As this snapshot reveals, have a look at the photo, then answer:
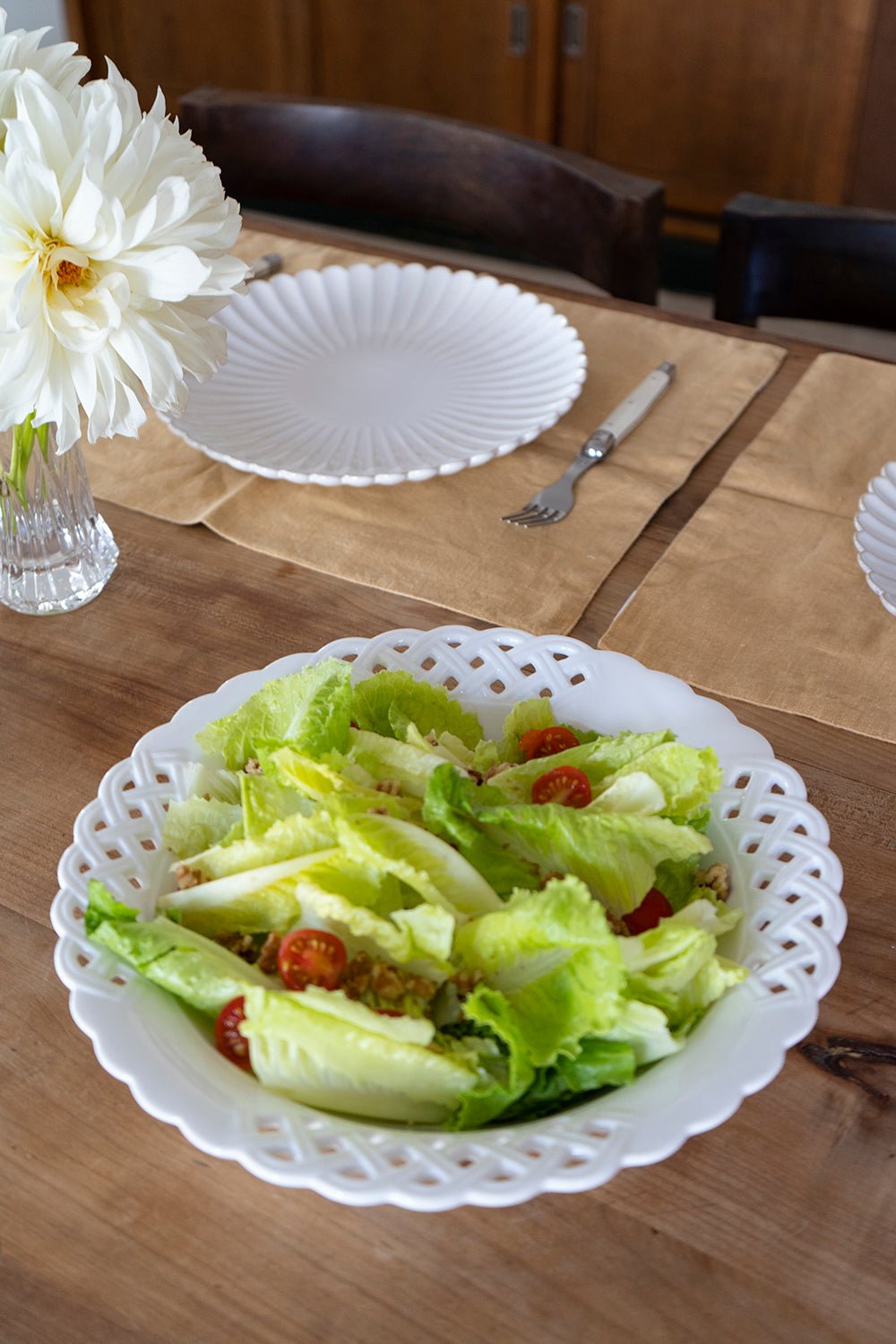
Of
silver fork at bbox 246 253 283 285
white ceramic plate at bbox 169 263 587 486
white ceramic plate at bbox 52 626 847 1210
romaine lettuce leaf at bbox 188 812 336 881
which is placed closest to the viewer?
white ceramic plate at bbox 52 626 847 1210

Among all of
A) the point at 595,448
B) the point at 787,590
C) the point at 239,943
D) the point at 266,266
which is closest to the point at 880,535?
the point at 787,590

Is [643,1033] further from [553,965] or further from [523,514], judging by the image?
[523,514]

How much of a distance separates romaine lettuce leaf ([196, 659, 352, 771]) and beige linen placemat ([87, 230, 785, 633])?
0.89ft

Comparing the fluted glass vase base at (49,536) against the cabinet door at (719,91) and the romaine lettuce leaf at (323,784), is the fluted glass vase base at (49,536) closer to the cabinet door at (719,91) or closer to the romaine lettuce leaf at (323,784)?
the romaine lettuce leaf at (323,784)

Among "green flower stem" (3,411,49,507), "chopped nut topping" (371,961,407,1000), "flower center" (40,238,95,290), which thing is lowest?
"chopped nut topping" (371,961,407,1000)

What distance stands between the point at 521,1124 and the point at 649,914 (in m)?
0.13

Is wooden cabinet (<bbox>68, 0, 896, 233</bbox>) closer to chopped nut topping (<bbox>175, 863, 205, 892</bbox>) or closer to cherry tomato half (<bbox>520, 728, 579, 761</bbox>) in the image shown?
cherry tomato half (<bbox>520, 728, 579, 761</bbox>)

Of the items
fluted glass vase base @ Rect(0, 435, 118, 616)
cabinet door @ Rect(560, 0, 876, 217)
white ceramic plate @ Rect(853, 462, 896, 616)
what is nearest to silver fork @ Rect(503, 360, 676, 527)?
white ceramic plate @ Rect(853, 462, 896, 616)

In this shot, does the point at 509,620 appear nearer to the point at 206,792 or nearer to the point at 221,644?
the point at 221,644

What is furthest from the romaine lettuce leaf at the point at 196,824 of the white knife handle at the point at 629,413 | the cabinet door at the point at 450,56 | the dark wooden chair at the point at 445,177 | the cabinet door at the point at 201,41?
the cabinet door at the point at 201,41

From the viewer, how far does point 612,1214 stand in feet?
2.11

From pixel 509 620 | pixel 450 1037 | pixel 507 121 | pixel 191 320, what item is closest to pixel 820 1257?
pixel 450 1037

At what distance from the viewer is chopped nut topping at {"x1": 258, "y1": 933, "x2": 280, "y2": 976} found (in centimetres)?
66

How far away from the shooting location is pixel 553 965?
0.63 meters
